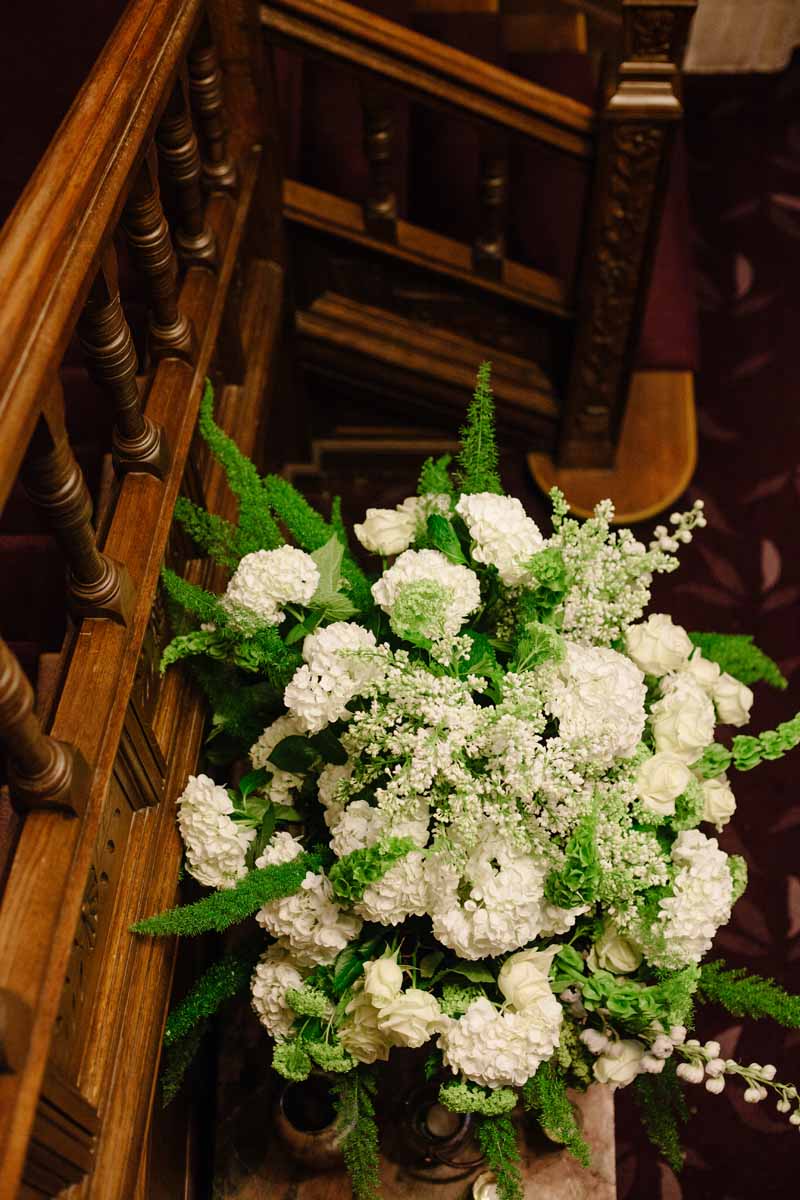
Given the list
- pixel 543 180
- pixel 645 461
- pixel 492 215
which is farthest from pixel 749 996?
pixel 543 180

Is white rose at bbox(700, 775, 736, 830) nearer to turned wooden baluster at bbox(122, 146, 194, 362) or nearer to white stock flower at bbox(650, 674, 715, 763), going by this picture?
white stock flower at bbox(650, 674, 715, 763)

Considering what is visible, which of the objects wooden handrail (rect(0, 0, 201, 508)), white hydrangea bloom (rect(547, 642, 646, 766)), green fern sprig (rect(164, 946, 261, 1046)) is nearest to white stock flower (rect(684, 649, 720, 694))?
white hydrangea bloom (rect(547, 642, 646, 766))

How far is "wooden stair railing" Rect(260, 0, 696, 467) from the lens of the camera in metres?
2.01

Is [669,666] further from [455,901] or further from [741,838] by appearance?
[741,838]

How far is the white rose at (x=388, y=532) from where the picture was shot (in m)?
1.45

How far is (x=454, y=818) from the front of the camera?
3.89ft

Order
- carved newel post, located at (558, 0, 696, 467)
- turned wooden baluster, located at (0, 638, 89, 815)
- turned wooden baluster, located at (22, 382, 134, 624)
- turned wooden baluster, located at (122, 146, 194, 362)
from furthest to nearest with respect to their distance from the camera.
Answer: carved newel post, located at (558, 0, 696, 467)
turned wooden baluster, located at (122, 146, 194, 362)
turned wooden baluster, located at (22, 382, 134, 624)
turned wooden baluster, located at (0, 638, 89, 815)

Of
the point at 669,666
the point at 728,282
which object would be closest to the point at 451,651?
the point at 669,666

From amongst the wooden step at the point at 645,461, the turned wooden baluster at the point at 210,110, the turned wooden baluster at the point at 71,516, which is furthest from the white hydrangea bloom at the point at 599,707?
the wooden step at the point at 645,461

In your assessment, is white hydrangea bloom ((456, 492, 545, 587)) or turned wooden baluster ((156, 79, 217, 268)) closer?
white hydrangea bloom ((456, 492, 545, 587))

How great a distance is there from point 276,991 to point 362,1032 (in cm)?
13

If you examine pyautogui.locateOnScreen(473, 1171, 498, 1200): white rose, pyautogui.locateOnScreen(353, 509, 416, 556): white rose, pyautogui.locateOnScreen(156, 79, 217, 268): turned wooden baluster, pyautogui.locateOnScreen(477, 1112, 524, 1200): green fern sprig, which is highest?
pyautogui.locateOnScreen(156, 79, 217, 268): turned wooden baluster

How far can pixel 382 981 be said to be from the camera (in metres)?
1.24

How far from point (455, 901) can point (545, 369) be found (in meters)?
1.73
